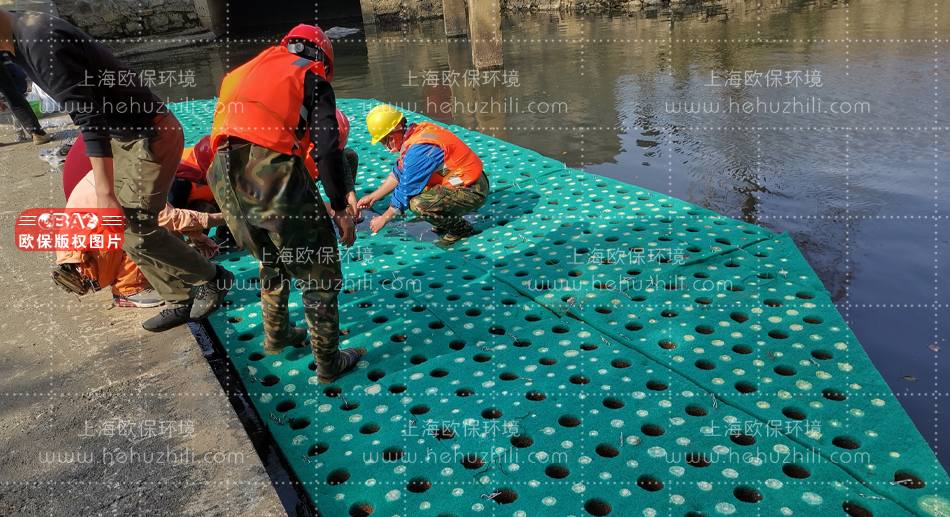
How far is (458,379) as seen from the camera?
107 inches

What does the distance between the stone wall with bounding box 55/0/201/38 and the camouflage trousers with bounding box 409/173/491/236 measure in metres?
19.4

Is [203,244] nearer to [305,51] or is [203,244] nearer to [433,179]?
[433,179]

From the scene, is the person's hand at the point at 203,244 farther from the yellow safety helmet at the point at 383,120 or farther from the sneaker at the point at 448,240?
the sneaker at the point at 448,240

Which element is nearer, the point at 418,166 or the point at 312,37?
the point at 312,37

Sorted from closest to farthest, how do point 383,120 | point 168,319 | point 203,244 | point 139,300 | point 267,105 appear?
point 267,105 < point 168,319 < point 139,300 < point 203,244 < point 383,120

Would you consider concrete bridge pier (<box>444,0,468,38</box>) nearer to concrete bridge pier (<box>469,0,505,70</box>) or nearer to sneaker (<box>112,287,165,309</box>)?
concrete bridge pier (<box>469,0,505,70</box>)

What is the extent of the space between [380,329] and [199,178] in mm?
1700

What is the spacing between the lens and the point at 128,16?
65.8 ft

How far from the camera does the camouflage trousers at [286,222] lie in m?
2.40

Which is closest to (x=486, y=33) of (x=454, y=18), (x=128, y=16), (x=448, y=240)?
(x=454, y=18)

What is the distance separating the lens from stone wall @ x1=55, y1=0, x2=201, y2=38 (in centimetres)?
1906

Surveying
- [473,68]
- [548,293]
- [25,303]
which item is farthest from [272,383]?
[473,68]

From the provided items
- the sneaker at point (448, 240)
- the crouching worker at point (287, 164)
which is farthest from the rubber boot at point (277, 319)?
the sneaker at point (448, 240)

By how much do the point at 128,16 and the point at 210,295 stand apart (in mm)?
20977
